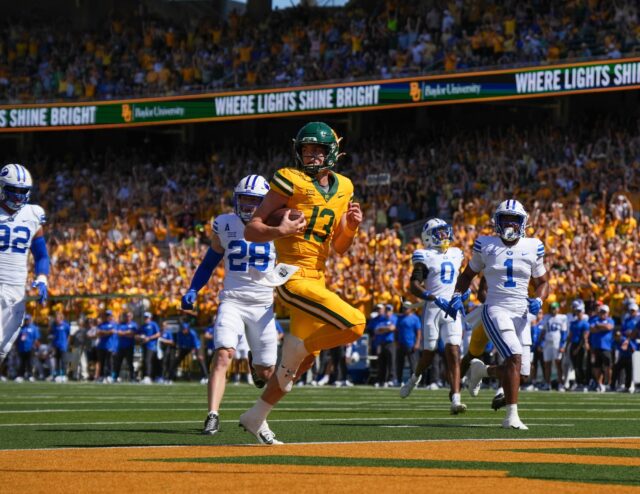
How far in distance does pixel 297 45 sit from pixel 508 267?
27.6 meters

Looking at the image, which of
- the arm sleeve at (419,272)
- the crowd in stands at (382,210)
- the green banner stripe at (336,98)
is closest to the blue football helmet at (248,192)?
the arm sleeve at (419,272)

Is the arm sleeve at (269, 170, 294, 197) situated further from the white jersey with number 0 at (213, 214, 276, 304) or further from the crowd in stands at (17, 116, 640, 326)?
the crowd in stands at (17, 116, 640, 326)

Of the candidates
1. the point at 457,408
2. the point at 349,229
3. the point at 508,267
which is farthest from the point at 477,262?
the point at 349,229

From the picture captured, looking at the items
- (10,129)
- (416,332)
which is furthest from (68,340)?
(10,129)

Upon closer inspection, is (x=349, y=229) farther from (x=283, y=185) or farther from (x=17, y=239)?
(x=17, y=239)

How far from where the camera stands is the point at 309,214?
8086 mm

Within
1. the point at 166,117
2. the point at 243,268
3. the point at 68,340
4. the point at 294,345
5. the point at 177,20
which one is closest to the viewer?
the point at 294,345

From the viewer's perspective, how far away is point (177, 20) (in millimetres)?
45781

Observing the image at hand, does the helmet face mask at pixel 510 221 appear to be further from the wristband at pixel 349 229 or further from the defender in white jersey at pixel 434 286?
the wristband at pixel 349 229

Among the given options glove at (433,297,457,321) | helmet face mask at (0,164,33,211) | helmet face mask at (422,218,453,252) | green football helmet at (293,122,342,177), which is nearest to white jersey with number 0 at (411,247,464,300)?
helmet face mask at (422,218,453,252)

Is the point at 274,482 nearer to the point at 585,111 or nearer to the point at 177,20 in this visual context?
the point at 585,111

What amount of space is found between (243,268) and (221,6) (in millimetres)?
36767

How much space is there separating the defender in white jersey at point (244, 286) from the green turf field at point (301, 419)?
683 mm

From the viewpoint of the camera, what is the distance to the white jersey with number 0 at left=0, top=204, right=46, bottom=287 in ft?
36.1
